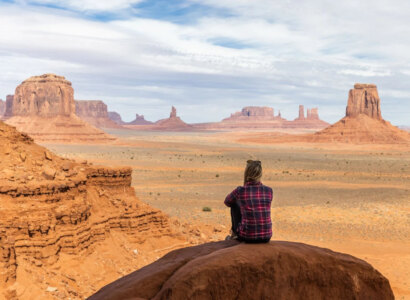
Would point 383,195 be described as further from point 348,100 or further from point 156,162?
point 348,100

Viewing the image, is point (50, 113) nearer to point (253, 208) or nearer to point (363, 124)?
Answer: point (363, 124)

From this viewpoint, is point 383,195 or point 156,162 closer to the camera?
point 383,195

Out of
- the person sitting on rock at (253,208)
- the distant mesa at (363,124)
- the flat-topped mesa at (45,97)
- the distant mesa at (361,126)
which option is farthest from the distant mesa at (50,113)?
the person sitting on rock at (253,208)

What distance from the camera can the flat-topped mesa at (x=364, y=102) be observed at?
12038 cm

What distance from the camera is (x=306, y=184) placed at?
39062 mm

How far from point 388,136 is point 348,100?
1628 cm

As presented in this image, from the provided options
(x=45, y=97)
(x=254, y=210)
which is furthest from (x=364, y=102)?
(x=254, y=210)

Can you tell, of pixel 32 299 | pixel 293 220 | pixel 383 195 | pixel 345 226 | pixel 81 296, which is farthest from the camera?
pixel 383 195

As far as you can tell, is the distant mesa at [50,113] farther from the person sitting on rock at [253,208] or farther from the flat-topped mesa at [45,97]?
the person sitting on rock at [253,208]

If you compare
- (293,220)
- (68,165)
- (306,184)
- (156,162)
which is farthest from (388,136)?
(68,165)

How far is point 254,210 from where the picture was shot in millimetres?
5309

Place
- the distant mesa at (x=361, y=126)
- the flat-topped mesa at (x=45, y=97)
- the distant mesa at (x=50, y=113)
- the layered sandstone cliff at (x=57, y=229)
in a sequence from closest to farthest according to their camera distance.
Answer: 1. the layered sandstone cliff at (x=57, y=229)
2. the distant mesa at (x=50, y=113)
3. the distant mesa at (x=361, y=126)
4. the flat-topped mesa at (x=45, y=97)

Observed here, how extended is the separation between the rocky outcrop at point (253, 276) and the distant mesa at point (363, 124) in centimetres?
11091

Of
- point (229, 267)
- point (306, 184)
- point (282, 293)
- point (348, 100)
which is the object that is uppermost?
point (348, 100)
